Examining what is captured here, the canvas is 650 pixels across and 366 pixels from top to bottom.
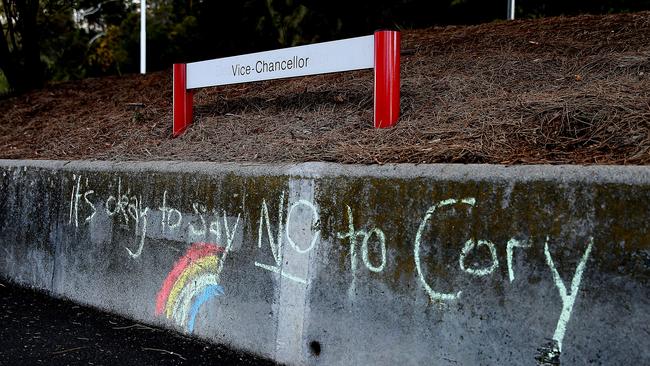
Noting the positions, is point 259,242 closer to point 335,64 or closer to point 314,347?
point 314,347

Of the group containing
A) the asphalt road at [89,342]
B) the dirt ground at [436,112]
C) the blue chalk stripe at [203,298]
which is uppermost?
the dirt ground at [436,112]

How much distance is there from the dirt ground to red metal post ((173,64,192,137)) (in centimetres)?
12

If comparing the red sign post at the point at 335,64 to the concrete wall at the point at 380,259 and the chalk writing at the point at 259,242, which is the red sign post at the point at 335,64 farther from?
the chalk writing at the point at 259,242

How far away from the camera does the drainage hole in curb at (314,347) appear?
3.91m

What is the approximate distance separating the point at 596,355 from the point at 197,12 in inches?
488

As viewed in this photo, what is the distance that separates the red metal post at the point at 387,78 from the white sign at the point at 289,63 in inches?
3.3

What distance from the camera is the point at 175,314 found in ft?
15.9

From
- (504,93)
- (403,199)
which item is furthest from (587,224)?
(504,93)

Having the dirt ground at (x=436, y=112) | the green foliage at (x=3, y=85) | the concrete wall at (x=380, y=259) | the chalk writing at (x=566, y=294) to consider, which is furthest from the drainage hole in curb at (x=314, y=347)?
the green foliage at (x=3, y=85)

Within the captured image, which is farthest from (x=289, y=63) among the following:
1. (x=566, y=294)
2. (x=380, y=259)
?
(x=566, y=294)

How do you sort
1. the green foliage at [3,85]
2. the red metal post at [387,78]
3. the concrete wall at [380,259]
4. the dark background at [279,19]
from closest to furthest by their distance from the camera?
the concrete wall at [380,259], the red metal post at [387,78], the dark background at [279,19], the green foliage at [3,85]

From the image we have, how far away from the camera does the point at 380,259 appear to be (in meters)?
3.70

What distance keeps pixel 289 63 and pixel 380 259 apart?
7.84ft

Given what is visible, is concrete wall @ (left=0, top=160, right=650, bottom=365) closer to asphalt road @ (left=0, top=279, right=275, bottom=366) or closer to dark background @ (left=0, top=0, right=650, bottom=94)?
asphalt road @ (left=0, top=279, right=275, bottom=366)
